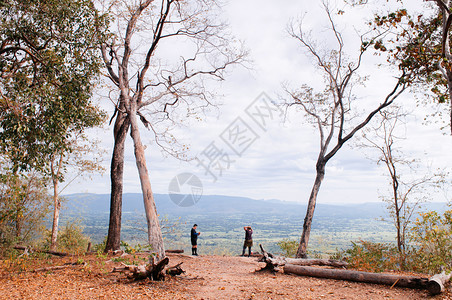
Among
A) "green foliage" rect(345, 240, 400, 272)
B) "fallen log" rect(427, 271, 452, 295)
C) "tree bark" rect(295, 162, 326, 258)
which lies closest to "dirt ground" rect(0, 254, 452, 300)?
"fallen log" rect(427, 271, 452, 295)

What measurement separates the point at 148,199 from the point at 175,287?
A: 2710 mm

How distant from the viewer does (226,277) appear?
9.05 meters

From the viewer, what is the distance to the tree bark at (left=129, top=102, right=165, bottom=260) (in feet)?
27.3

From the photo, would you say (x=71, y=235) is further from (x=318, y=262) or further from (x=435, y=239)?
(x=435, y=239)

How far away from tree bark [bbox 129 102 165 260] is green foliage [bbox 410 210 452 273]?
7758 millimetres

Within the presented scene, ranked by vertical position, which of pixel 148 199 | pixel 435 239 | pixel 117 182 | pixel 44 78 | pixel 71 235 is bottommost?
pixel 71 235

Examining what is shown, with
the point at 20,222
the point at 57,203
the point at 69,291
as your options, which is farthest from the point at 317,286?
the point at 20,222

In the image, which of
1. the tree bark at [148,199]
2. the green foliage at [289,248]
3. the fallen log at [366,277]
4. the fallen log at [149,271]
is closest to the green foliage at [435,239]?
the fallen log at [366,277]

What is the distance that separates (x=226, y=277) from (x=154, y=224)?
2.82 metres

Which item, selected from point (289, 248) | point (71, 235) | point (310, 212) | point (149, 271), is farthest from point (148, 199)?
point (71, 235)

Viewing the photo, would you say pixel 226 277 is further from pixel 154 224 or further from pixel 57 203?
pixel 57 203

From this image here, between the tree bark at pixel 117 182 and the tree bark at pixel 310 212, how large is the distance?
792cm

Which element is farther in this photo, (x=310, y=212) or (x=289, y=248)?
(x=289, y=248)

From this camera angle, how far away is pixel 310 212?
43.9 ft
